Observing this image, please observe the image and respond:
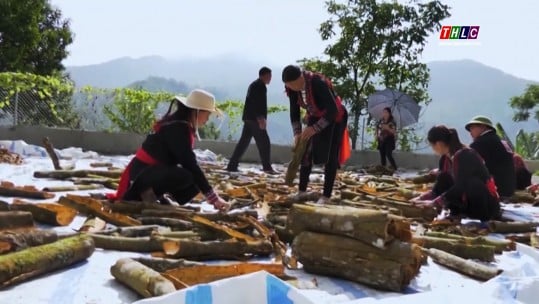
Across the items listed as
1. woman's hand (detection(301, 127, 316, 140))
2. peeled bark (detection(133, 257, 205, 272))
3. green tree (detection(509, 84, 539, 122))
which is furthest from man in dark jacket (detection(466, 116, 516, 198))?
green tree (detection(509, 84, 539, 122))

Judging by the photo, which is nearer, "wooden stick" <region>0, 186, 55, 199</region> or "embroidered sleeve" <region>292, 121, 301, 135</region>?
"wooden stick" <region>0, 186, 55, 199</region>

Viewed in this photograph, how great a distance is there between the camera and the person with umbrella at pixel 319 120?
5230 mm

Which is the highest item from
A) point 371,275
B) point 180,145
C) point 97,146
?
point 180,145

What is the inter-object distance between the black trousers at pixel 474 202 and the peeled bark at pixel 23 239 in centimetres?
325

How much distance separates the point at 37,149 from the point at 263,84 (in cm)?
379

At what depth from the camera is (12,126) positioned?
1029 centimetres

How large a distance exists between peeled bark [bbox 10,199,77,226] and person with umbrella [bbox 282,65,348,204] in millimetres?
2090

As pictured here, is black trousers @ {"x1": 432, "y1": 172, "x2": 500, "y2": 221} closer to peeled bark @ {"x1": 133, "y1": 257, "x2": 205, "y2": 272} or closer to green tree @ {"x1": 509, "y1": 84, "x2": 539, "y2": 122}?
peeled bark @ {"x1": 133, "y1": 257, "x2": 205, "y2": 272}

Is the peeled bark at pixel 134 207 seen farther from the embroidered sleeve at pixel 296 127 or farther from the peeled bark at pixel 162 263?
the embroidered sleeve at pixel 296 127

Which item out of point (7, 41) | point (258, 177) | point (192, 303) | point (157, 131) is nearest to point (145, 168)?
point (157, 131)

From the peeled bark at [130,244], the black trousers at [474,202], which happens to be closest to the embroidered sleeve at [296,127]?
→ the black trousers at [474,202]

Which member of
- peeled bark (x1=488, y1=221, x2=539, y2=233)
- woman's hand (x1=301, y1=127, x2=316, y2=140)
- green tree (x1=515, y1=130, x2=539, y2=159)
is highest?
green tree (x1=515, y1=130, x2=539, y2=159)

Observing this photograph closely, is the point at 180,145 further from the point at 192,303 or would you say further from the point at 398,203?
the point at 192,303

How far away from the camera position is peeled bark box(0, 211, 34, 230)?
3.17 metres
